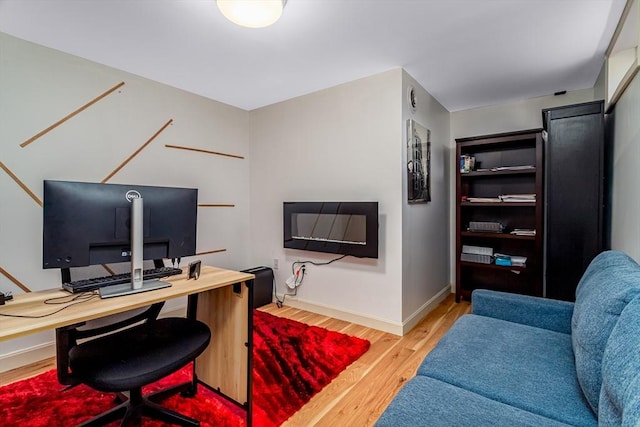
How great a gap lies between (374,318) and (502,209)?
6.69 feet

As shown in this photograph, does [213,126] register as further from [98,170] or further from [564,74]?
[564,74]

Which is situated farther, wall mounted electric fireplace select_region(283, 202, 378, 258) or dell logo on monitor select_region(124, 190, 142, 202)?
wall mounted electric fireplace select_region(283, 202, 378, 258)

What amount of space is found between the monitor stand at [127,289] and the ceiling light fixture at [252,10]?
1.52 meters

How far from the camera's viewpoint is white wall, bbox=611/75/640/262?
177 centimetres

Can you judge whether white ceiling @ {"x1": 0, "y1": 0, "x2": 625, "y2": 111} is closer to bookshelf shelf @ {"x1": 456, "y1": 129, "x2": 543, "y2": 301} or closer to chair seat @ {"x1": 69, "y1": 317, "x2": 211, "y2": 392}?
bookshelf shelf @ {"x1": 456, "y1": 129, "x2": 543, "y2": 301}

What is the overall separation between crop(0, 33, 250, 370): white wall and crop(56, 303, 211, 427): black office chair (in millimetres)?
473

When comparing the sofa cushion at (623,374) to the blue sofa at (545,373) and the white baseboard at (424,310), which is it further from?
the white baseboard at (424,310)

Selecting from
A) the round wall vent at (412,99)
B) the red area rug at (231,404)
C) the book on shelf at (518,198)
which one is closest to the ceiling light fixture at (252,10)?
the round wall vent at (412,99)

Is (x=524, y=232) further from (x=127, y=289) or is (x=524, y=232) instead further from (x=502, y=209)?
(x=127, y=289)

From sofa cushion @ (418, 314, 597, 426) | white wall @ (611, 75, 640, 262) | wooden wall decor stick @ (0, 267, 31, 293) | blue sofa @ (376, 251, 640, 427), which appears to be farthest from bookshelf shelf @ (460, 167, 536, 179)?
wooden wall decor stick @ (0, 267, 31, 293)

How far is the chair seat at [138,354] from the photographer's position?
1251 mm

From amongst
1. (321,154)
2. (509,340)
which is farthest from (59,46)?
(509,340)

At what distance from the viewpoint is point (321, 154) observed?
3252mm

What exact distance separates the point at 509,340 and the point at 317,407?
1107 mm
